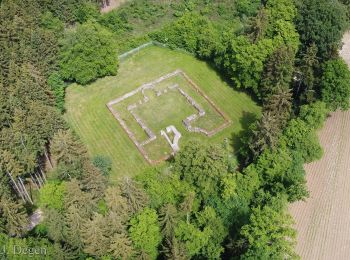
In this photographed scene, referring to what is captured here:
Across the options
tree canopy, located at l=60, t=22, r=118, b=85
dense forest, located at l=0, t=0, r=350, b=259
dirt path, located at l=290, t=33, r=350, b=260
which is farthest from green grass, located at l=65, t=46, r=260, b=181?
dirt path, located at l=290, t=33, r=350, b=260

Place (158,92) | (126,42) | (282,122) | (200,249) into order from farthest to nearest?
(126,42)
(158,92)
(282,122)
(200,249)

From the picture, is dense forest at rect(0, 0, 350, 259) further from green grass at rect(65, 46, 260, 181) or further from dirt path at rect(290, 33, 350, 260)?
dirt path at rect(290, 33, 350, 260)

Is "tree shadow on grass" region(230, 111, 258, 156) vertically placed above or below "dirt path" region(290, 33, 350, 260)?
above

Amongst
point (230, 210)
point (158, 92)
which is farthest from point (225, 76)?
point (230, 210)

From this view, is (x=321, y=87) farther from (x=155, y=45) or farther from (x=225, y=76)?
(x=155, y=45)

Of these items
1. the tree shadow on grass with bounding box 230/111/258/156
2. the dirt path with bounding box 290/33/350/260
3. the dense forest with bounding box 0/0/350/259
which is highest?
the dense forest with bounding box 0/0/350/259

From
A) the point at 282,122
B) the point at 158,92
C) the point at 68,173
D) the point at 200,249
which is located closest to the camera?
the point at 200,249

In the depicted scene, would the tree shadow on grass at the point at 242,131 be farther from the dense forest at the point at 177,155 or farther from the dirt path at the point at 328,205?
the dirt path at the point at 328,205
